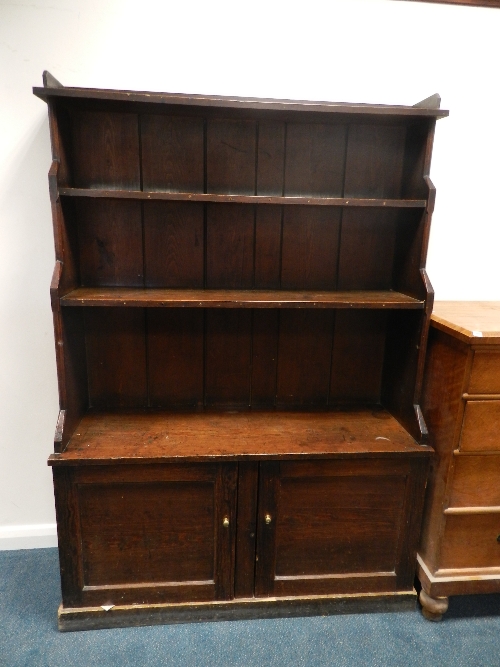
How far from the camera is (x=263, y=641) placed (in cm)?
149

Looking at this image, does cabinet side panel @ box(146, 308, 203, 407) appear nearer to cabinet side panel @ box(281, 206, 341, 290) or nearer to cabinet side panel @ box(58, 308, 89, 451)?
cabinet side panel @ box(58, 308, 89, 451)

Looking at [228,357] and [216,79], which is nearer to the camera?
[216,79]

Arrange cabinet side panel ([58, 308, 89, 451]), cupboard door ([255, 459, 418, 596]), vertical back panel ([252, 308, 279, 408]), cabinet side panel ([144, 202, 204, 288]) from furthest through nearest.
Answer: vertical back panel ([252, 308, 279, 408])
cabinet side panel ([144, 202, 204, 288])
cupboard door ([255, 459, 418, 596])
cabinet side panel ([58, 308, 89, 451])

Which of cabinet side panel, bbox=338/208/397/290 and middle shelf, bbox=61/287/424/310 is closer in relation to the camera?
middle shelf, bbox=61/287/424/310

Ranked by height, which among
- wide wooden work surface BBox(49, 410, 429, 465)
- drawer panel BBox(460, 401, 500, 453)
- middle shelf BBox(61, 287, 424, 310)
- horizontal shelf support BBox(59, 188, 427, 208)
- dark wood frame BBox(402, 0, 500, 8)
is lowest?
wide wooden work surface BBox(49, 410, 429, 465)

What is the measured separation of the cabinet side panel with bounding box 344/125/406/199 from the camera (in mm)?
1610

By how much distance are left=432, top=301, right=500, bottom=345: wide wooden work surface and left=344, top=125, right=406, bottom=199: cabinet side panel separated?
46 cm

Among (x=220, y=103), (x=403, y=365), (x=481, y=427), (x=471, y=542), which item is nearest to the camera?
(x=220, y=103)

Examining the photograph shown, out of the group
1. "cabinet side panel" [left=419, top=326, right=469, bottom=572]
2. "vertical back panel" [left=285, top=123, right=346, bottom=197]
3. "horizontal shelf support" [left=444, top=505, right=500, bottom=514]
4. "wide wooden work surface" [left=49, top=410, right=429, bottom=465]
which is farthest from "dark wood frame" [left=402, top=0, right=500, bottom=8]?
"horizontal shelf support" [left=444, top=505, right=500, bottom=514]

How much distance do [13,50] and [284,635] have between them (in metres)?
2.13

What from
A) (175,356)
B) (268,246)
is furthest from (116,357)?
(268,246)

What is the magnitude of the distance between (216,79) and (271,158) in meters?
0.33

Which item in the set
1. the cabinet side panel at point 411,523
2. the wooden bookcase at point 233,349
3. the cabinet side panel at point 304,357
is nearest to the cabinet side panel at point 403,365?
the wooden bookcase at point 233,349

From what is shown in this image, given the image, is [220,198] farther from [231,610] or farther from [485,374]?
[231,610]
